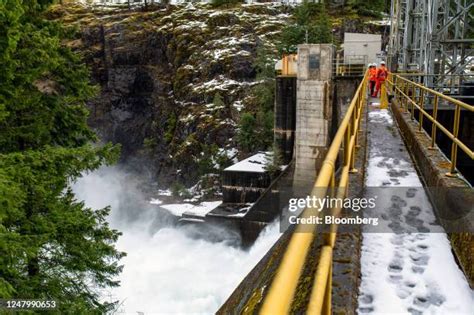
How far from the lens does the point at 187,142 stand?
4075 centimetres

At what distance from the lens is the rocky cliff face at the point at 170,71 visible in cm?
4200

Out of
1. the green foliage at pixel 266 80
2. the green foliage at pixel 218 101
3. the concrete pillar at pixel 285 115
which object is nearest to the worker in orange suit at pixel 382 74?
the concrete pillar at pixel 285 115

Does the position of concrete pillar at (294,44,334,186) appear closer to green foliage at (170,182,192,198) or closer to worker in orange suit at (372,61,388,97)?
worker in orange suit at (372,61,388,97)

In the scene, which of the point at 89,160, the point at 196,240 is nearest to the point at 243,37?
the point at 196,240

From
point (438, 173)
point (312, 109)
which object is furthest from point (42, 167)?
point (312, 109)

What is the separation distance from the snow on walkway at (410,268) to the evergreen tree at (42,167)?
5.90 metres

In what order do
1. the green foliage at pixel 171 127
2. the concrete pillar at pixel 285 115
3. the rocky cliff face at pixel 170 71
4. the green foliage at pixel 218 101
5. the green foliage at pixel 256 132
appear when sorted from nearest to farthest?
1. the concrete pillar at pixel 285 115
2. the green foliage at pixel 256 132
3. the green foliage at pixel 218 101
4. the rocky cliff face at pixel 170 71
5. the green foliage at pixel 171 127

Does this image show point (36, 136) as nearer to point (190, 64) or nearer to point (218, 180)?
point (218, 180)

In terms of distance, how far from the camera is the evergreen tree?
7980mm

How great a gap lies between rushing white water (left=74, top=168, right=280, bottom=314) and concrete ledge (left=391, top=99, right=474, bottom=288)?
38.5 ft

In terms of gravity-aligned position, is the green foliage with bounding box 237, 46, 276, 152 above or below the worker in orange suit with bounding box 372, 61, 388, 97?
below

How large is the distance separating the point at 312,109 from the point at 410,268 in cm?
1908

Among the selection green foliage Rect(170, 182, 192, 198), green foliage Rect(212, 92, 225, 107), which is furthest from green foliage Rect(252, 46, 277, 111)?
green foliage Rect(170, 182, 192, 198)

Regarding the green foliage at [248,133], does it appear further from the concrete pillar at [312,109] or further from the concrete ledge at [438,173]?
the concrete ledge at [438,173]
